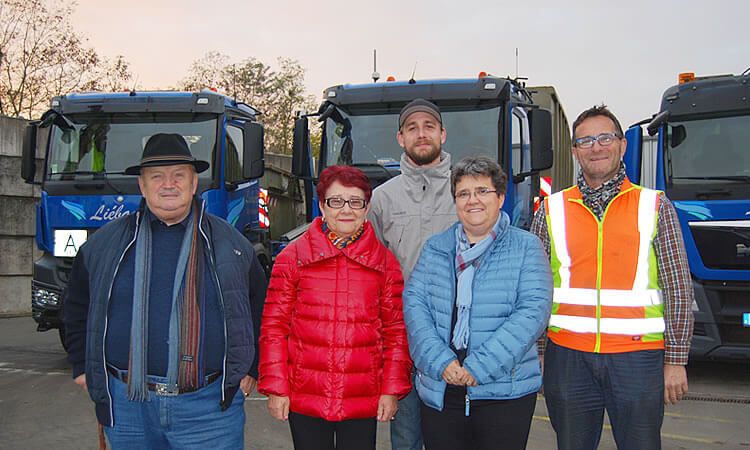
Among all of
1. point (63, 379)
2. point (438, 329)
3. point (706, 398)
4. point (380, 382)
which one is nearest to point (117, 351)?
point (380, 382)

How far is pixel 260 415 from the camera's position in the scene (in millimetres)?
4625

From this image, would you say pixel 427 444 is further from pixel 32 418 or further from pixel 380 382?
pixel 32 418

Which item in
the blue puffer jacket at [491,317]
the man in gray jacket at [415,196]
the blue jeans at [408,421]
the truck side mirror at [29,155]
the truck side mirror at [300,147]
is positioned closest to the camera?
the blue puffer jacket at [491,317]

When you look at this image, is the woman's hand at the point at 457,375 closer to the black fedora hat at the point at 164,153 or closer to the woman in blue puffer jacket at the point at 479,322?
the woman in blue puffer jacket at the point at 479,322

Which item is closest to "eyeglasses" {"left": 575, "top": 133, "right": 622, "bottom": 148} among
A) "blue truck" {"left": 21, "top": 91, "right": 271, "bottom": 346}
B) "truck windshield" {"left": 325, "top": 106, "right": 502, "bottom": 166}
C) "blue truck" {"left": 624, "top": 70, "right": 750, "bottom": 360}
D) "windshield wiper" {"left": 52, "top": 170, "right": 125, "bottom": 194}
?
"truck windshield" {"left": 325, "top": 106, "right": 502, "bottom": 166}

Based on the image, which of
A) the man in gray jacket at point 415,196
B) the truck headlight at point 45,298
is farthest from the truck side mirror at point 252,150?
the man in gray jacket at point 415,196

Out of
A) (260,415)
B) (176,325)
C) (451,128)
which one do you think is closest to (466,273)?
(176,325)

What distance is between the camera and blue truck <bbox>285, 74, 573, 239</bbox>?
5246mm

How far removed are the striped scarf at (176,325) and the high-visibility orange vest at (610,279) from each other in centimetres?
147

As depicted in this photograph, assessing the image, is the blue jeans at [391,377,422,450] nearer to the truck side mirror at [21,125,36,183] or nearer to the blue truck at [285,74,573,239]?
the blue truck at [285,74,573,239]

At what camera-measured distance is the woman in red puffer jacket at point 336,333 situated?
7.55ft

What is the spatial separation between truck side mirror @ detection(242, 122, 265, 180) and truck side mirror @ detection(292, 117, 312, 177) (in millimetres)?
513

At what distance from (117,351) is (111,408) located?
0.21 metres

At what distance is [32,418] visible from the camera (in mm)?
4605
